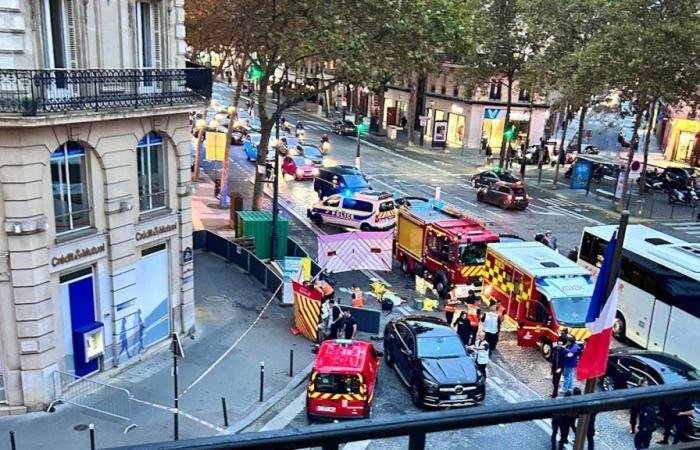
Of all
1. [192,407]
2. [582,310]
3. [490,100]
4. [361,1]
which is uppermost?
[361,1]

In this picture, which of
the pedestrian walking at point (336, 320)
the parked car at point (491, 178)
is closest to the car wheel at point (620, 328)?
the pedestrian walking at point (336, 320)

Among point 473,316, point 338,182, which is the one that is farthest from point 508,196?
point 473,316

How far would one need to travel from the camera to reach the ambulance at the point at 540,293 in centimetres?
1895

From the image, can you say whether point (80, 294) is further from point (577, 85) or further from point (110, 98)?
point (577, 85)

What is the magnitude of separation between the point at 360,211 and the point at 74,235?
17.0 metres

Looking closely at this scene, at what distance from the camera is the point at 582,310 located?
63.0ft

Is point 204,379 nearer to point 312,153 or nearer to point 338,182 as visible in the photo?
point 338,182

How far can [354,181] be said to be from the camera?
36.6 meters

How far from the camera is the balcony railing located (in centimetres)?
1355

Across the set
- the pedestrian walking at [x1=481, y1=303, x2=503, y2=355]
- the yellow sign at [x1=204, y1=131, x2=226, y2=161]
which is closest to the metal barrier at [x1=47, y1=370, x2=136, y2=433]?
the pedestrian walking at [x1=481, y1=303, x2=503, y2=355]

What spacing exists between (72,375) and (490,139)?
51425mm

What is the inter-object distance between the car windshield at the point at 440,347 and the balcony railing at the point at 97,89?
8.87 meters

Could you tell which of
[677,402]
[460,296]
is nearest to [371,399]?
[460,296]

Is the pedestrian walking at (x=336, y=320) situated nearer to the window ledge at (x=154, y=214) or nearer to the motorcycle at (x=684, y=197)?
the window ledge at (x=154, y=214)
